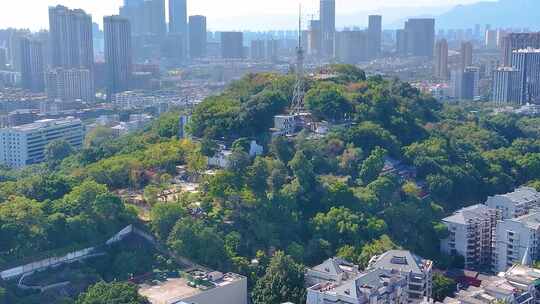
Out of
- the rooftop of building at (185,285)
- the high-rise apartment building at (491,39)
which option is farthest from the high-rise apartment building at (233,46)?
the rooftop of building at (185,285)

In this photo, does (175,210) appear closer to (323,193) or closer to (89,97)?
(323,193)

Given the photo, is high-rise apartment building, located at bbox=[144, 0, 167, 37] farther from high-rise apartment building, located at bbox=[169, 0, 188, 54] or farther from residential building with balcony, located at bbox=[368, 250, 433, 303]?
residential building with balcony, located at bbox=[368, 250, 433, 303]

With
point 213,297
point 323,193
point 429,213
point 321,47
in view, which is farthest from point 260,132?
point 321,47

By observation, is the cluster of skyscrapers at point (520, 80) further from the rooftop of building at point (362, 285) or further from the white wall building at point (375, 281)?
the rooftop of building at point (362, 285)

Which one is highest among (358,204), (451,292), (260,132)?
(260,132)

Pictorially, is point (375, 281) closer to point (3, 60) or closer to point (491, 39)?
point (3, 60)

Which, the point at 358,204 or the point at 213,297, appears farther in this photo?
the point at 358,204
